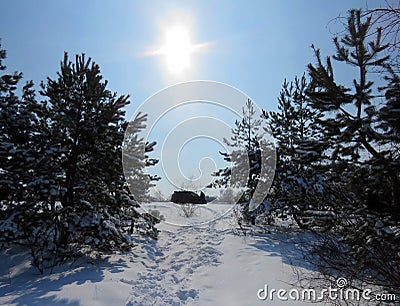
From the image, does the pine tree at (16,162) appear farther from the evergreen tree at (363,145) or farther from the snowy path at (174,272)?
the evergreen tree at (363,145)

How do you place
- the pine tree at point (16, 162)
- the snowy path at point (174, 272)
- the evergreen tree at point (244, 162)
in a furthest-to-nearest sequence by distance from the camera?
the evergreen tree at point (244, 162) < the pine tree at point (16, 162) < the snowy path at point (174, 272)

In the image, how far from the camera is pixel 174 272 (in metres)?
6.25

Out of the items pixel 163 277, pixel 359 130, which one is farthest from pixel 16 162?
pixel 359 130

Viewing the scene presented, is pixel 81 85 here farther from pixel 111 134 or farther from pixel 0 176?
pixel 0 176

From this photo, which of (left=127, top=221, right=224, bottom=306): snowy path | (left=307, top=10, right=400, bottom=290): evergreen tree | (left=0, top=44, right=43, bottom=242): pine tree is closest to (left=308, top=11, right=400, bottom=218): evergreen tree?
(left=307, top=10, right=400, bottom=290): evergreen tree

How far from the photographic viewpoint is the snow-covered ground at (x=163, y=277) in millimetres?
4316

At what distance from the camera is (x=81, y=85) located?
761 cm

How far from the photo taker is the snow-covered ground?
14.2 ft

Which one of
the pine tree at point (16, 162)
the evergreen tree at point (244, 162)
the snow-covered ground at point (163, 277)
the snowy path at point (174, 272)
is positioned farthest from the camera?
the evergreen tree at point (244, 162)

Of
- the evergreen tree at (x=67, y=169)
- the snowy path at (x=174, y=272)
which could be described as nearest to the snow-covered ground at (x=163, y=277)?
the snowy path at (x=174, y=272)

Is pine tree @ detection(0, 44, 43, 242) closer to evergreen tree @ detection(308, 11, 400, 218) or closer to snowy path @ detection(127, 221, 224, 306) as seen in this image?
snowy path @ detection(127, 221, 224, 306)

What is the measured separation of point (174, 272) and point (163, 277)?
452 mm

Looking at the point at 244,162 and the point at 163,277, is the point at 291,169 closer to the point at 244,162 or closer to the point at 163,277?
the point at 244,162

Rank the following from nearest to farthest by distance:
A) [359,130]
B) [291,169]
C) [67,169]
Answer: [359,130]
[67,169]
[291,169]
